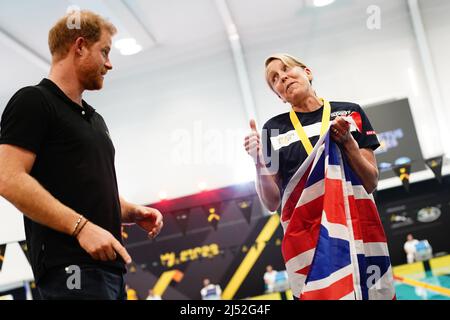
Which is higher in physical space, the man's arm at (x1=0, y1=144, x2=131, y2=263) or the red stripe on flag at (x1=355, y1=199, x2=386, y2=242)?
the man's arm at (x1=0, y1=144, x2=131, y2=263)

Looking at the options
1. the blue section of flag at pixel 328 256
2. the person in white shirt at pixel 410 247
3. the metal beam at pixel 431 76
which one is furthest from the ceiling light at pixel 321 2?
the blue section of flag at pixel 328 256

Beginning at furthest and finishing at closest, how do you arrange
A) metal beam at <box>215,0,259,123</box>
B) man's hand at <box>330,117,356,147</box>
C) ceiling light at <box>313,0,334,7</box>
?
metal beam at <box>215,0,259,123</box> < ceiling light at <box>313,0,334,7</box> < man's hand at <box>330,117,356,147</box>

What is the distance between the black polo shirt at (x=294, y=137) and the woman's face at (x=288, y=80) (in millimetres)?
75

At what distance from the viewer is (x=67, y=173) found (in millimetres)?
1194

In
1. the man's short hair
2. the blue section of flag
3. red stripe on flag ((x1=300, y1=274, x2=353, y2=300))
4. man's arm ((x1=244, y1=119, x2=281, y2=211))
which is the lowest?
red stripe on flag ((x1=300, y1=274, x2=353, y2=300))

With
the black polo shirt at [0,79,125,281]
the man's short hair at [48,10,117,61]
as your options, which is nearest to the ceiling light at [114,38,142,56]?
the man's short hair at [48,10,117,61]

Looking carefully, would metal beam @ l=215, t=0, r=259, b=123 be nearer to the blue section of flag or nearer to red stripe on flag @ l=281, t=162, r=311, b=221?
red stripe on flag @ l=281, t=162, r=311, b=221

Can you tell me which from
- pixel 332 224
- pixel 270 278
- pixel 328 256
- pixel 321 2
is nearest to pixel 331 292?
pixel 328 256

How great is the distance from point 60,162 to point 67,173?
0.03m

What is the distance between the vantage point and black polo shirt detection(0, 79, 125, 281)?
1138 millimetres

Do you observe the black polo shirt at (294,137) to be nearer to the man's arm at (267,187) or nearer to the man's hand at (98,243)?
the man's arm at (267,187)

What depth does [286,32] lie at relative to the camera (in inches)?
238

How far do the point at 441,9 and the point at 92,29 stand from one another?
6.15 metres

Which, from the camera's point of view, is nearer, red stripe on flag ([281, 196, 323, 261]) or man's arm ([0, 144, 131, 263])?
man's arm ([0, 144, 131, 263])
